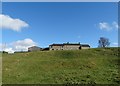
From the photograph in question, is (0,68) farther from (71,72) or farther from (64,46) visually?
(64,46)

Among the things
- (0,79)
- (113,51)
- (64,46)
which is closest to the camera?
(0,79)

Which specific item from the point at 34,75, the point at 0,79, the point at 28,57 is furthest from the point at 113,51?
the point at 0,79

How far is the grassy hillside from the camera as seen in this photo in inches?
1247

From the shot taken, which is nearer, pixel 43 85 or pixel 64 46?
pixel 43 85

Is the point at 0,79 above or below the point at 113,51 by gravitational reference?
below

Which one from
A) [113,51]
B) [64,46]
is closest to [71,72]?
[113,51]

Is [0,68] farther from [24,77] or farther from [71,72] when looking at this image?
[71,72]

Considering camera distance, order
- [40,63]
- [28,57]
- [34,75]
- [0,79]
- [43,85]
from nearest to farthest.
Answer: [43,85] → [0,79] → [34,75] → [40,63] → [28,57]

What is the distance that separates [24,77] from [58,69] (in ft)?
23.9

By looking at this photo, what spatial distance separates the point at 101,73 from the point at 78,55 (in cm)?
1612

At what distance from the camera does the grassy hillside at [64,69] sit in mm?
31672

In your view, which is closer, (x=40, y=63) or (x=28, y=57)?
(x=40, y=63)

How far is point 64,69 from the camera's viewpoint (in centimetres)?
3959

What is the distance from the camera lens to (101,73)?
117ft
